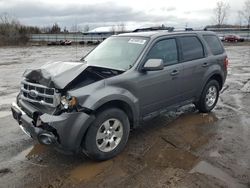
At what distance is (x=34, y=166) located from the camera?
4195 mm

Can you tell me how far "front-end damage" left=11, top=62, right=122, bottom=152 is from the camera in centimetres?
383

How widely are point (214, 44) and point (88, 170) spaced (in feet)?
14.0

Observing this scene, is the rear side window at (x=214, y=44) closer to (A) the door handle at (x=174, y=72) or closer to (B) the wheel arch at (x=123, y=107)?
(A) the door handle at (x=174, y=72)

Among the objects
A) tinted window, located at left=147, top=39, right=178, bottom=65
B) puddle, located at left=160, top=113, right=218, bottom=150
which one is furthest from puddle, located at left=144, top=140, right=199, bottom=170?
tinted window, located at left=147, top=39, right=178, bottom=65

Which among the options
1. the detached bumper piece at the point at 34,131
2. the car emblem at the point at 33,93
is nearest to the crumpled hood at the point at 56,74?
the car emblem at the point at 33,93

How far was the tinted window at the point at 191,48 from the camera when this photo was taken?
5.75 m

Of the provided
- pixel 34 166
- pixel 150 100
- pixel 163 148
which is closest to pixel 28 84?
pixel 34 166

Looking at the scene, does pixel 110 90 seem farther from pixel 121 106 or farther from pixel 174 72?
pixel 174 72

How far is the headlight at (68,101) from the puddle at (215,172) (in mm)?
1861

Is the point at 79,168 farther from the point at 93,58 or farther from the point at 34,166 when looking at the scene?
the point at 93,58

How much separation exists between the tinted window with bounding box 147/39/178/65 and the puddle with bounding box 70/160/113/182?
1961 millimetres

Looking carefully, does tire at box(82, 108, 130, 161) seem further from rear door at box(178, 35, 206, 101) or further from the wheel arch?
rear door at box(178, 35, 206, 101)

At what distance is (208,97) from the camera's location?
6645mm

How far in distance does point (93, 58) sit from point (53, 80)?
5.23 ft
